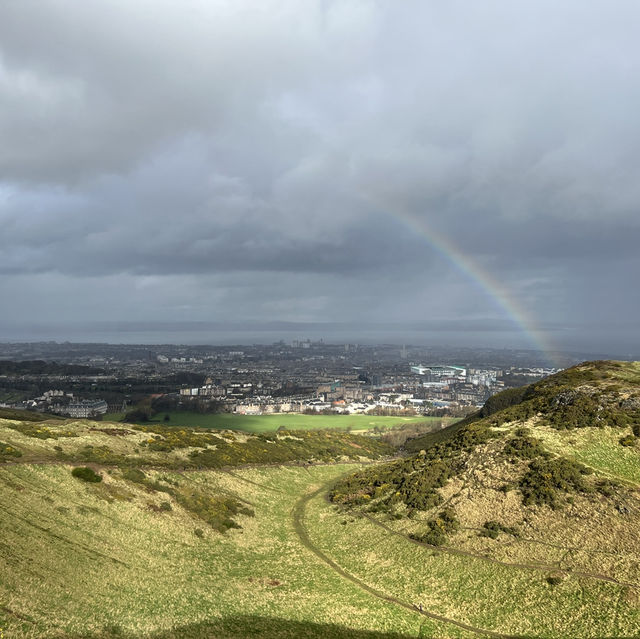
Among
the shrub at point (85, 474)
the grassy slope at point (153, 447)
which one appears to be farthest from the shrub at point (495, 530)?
the shrub at point (85, 474)

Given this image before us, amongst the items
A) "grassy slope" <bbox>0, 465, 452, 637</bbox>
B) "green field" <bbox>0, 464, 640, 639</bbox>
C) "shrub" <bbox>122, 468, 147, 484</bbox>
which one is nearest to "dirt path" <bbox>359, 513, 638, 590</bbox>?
"green field" <bbox>0, 464, 640, 639</bbox>

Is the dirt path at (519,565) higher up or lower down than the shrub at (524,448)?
lower down

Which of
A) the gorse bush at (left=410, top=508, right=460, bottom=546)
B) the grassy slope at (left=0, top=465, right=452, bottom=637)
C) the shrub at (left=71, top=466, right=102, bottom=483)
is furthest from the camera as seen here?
the shrub at (left=71, top=466, right=102, bottom=483)

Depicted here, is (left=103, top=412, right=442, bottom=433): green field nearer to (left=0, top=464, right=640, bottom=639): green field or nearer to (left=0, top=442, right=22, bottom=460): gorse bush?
(left=0, top=442, right=22, bottom=460): gorse bush

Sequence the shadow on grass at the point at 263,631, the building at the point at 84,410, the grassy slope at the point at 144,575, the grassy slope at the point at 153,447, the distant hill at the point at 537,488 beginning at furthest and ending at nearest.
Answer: the building at the point at 84,410 → the grassy slope at the point at 153,447 → the distant hill at the point at 537,488 → the shadow on grass at the point at 263,631 → the grassy slope at the point at 144,575

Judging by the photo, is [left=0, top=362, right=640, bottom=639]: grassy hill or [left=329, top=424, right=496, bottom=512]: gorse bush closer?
[left=0, top=362, right=640, bottom=639]: grassy hill

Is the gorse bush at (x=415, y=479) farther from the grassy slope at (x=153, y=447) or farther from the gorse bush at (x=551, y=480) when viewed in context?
the grassy slope at (x=153, y=447)

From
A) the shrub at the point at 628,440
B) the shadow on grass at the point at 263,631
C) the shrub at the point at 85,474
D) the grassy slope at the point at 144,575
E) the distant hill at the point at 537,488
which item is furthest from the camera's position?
the shrub at the point at 628,440

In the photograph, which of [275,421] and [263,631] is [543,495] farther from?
[275,421]
